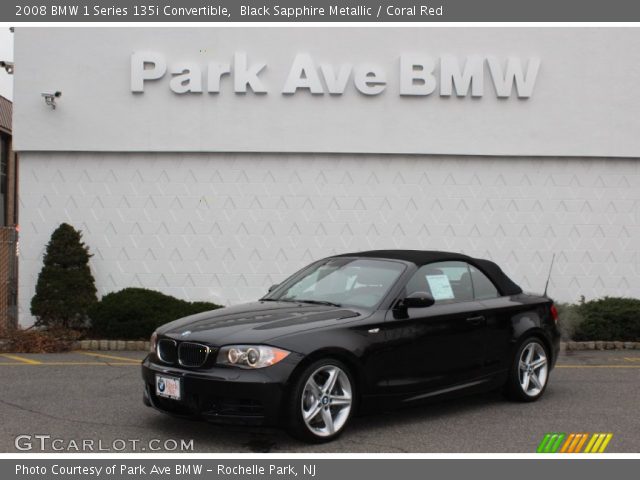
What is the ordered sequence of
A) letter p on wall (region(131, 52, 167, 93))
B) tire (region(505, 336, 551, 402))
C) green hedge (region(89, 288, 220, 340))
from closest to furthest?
tire (region(505, 336, 551, 402)) < green hedge (region(89, 288, 220, 340)) < letter p on wall (region(131, 52, 167, 93))

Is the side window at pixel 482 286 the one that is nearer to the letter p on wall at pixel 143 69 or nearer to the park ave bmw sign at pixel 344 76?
the park ave bmw sign at pixel 344 76

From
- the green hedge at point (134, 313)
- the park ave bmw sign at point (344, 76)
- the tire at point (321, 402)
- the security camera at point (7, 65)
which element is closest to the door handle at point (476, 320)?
the tire at point (321, 402)

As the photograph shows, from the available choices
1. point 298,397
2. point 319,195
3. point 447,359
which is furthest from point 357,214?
point 298,397

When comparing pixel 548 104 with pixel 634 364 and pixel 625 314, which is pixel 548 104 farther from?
pixel 634 364

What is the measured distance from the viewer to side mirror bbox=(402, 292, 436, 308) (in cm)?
702

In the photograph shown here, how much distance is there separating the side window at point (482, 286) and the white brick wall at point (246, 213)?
247 inches

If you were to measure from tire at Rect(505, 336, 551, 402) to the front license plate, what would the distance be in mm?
3367

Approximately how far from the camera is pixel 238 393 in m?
6.07

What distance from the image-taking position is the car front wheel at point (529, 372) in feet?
26.2

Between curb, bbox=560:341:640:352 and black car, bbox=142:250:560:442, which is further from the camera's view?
curb, bbox=560:341:640:352

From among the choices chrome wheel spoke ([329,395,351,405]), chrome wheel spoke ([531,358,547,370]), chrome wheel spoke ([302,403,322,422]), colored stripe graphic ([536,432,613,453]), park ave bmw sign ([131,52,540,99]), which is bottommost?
colored stripe graphic ([536,432,613,453])

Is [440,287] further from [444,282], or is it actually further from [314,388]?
[314,388]

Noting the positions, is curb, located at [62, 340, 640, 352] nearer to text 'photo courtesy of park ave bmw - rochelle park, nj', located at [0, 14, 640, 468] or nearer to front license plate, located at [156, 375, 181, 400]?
text 'photo courtesy of park ave bmw - rochelle park, nj', located at [0, 14, 640, 468]

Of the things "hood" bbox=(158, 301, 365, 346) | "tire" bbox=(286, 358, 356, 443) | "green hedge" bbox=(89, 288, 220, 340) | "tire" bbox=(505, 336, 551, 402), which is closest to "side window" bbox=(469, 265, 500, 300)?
"tire" bbox=(505, 336, 551, 402)
